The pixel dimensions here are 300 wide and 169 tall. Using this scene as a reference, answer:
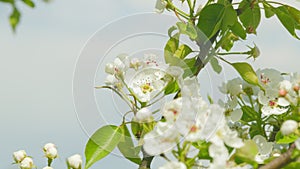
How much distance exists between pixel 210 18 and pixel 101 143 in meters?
0.46

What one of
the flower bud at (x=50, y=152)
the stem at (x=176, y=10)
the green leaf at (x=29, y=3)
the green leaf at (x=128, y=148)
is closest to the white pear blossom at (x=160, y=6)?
the stem at (x=176, y=10)

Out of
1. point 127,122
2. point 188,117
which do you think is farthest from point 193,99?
point 127,122

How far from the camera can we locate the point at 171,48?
5.54 ft

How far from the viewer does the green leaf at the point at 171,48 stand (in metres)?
1.65

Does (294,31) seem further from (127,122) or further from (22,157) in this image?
(22,157)

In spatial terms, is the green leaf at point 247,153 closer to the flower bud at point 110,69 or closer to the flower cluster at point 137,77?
the flower cluster at point 137,77

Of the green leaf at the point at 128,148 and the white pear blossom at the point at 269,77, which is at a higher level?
the white pear blossom at the point at 269,77

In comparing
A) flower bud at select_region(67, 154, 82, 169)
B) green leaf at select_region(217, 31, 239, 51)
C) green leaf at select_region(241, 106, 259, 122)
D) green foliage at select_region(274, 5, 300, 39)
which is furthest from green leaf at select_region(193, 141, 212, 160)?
green foliage at select_region(274, 5, 300, 39)

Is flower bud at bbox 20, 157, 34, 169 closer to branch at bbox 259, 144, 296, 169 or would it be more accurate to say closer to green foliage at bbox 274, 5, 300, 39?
branch at bbox 259, 144, 296, 169

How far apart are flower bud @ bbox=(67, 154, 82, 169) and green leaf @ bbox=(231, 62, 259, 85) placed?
1.81ft

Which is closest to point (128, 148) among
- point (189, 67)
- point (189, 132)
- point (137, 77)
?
point (137, 77)

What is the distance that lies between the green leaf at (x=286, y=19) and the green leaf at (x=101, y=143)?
60 centimetres

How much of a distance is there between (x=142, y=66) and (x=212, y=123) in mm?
520

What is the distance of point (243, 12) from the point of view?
173cm
